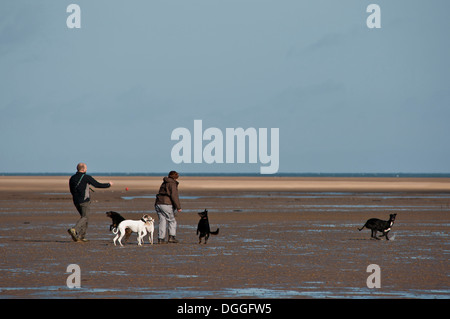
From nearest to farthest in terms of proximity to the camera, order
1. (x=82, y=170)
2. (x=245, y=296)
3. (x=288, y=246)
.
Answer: (x=245, y=296), (x=288, y=246), (x=82, y=170)

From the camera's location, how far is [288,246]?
1986 cm

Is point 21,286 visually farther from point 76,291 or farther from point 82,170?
point 82,170

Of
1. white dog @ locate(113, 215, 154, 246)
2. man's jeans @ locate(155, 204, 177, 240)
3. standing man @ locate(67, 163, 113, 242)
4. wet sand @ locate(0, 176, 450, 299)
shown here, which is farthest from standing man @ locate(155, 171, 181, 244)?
standing man @ locate(67, 163, 113, 242)

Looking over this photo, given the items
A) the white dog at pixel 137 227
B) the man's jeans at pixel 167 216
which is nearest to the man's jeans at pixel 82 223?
the white dog at pixel 137 227

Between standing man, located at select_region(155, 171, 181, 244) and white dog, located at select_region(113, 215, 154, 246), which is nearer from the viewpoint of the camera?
white dog, located at select_region(113, 215, 154, 246)

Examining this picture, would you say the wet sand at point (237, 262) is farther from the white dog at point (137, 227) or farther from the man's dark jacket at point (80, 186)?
the man's dark jacket at point (80, 186)

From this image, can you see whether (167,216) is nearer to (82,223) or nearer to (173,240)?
(173,240)

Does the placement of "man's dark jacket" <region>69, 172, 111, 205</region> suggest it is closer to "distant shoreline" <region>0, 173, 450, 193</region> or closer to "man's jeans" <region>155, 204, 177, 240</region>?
"man's jeans" <region>155, 204, 177, 240</region>

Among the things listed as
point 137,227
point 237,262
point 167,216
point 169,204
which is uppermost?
point 169,204

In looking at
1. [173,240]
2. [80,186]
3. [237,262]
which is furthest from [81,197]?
[237,262]

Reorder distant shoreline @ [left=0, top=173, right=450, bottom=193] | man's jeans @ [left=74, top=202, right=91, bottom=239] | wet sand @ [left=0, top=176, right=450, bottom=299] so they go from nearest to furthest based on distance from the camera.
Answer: wet sand @ [left=0, top=176, right=450, bottom=299] → man's jeans @ [left=74, top=202, right=91, bottom=239] → distant shoreline @ [left=0, top=173, right=450, bottom=193]

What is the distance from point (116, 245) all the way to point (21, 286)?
7201 mm
